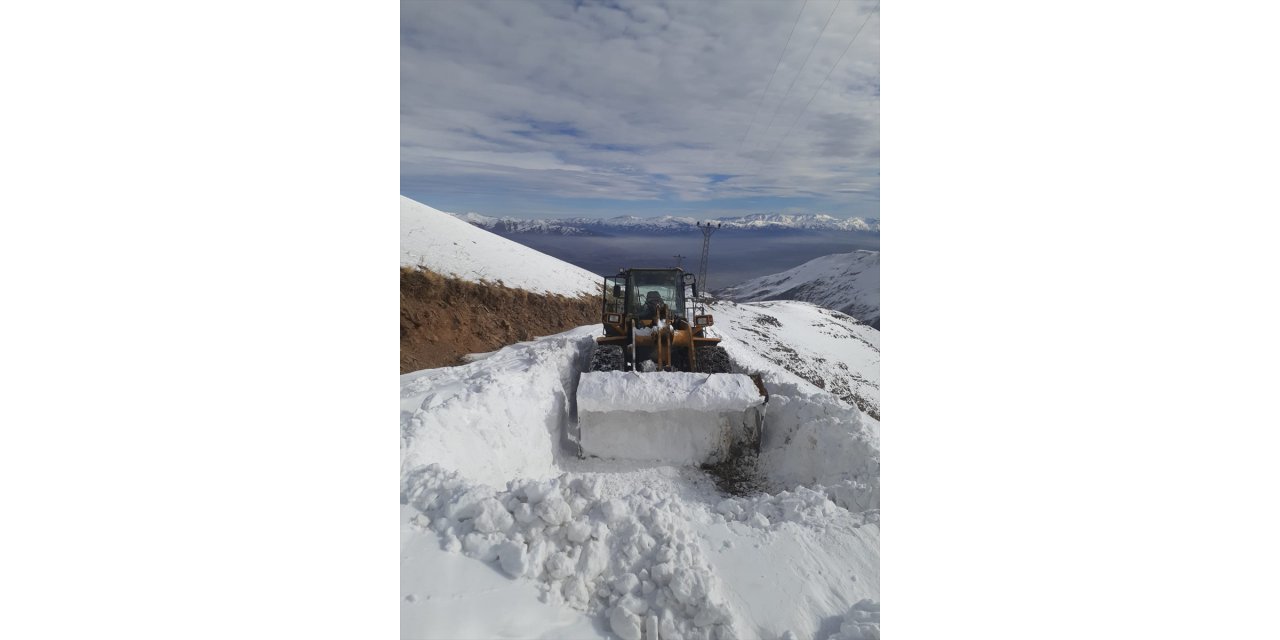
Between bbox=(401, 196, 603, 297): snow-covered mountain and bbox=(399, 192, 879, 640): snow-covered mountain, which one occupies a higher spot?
bbox=(401, 196, 603, 297): snow-covered mountain

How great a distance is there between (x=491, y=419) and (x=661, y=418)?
988mm

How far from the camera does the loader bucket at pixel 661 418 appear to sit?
3162 mm

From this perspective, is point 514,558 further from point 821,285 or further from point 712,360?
point 821,285

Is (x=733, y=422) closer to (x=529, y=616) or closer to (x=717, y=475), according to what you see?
(x=717, y=475)

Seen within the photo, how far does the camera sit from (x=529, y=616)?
137 centimetres

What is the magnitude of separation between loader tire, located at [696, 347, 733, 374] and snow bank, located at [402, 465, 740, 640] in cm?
238

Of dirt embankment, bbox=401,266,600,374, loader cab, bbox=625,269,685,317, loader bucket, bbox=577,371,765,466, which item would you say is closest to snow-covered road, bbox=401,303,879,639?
loader bucket, bbox=577,371,765,466

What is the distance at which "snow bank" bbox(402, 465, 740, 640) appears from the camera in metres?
1.43

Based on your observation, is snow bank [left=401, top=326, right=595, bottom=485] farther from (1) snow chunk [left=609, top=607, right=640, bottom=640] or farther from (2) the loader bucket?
(1) snow chunk [left=609, top=607, right=640, bottom=640]

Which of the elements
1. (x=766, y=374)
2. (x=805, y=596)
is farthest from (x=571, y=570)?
(x=766, y=374)

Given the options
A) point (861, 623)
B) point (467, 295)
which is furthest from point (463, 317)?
point (861, 623)

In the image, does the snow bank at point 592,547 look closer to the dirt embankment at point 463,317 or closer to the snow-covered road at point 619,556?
the snow-covered road at point 619,556

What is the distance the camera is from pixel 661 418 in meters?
3.22

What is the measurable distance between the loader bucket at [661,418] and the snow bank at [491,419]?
32 centimetres
